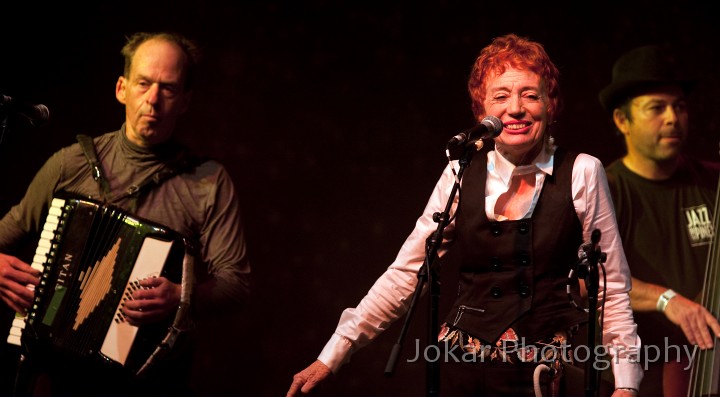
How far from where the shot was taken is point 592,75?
4328mm

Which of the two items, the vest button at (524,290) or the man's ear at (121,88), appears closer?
the vest button at (524,290)

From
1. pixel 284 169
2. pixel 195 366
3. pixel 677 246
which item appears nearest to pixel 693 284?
pixel 677 246

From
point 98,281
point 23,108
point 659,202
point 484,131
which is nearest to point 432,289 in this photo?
point 484,131

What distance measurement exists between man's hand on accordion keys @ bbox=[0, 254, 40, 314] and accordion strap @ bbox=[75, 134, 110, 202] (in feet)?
1.39

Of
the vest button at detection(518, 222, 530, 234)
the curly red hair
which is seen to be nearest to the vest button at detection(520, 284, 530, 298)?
the vest button at detection(518, 222, 530, 234)

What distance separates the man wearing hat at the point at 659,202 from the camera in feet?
12.6

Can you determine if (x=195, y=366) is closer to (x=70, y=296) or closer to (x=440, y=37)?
(x=70, y=296)

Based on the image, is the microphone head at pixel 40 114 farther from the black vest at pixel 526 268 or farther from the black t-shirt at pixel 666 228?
the black t-shirt at pixel 666 228

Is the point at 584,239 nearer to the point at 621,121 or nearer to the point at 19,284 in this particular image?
the point at 621,121

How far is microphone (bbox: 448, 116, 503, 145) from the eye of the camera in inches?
99.5

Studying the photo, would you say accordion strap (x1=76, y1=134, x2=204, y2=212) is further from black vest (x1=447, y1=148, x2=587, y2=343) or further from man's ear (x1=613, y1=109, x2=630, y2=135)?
man's ear (x1=613, y1=109, x2=630, y2=135)

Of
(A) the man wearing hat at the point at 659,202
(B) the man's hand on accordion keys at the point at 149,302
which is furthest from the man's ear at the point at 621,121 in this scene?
(B) the man's hand on accordion keys at the point at 149,302

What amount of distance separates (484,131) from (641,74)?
6.04 feet

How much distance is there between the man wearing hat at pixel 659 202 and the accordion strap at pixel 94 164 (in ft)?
7.53
